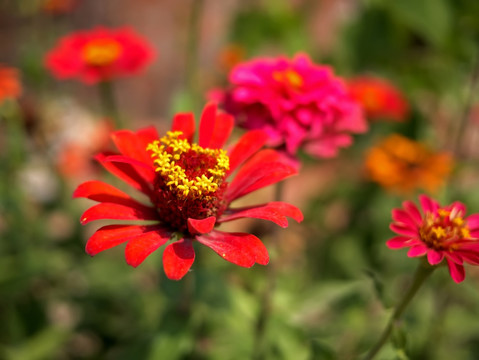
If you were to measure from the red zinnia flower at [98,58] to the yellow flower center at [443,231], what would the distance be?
50.5 inches

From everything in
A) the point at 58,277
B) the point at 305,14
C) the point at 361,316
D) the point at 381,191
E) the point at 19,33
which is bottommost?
the point at 58,277

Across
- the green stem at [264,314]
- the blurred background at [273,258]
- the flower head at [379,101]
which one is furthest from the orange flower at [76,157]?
the flower head at [379,101]

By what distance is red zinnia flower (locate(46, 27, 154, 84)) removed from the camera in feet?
6.19

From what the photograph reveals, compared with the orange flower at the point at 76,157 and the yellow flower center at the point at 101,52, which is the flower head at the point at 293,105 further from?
the orange flower at the point at 76,157

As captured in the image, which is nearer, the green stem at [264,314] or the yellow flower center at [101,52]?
the green stem at [264,314]

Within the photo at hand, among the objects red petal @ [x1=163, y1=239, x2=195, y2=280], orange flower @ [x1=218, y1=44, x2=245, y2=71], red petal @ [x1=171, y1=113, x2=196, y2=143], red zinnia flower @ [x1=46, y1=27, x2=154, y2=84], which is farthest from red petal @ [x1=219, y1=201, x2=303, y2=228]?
orange flower @ [x1=218, y1=44, x2=245, y2=71]

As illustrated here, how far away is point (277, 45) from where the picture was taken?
3451 millimetres

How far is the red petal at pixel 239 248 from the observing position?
894mm

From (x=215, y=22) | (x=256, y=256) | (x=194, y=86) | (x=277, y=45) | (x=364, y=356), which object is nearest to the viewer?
(x=256, y=256)

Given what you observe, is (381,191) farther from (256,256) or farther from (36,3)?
(36,3)

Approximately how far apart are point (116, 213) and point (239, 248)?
0.87 feet

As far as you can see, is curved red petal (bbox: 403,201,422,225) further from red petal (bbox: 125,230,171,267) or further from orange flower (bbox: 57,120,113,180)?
orange flower (bbox: 57,120,113,180)

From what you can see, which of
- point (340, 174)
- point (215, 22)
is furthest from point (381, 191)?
point (215, 22)

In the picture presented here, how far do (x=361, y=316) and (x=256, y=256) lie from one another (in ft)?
3.46
